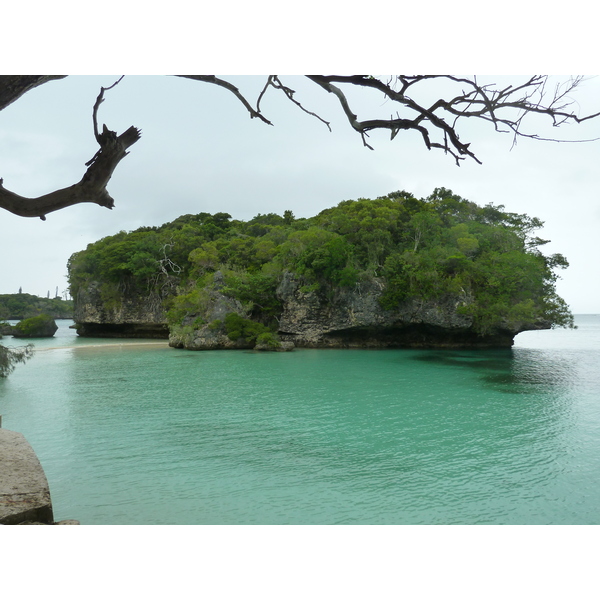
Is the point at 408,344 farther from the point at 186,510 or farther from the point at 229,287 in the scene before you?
the point at 186,510

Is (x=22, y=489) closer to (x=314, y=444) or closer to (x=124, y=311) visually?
(x=314, y=444)

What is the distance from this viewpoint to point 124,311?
77.1ft

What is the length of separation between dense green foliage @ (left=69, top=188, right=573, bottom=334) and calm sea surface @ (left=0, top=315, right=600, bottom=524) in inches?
194

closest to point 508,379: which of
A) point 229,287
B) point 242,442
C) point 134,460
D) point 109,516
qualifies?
point 242,442

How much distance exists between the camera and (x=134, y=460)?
180 inches

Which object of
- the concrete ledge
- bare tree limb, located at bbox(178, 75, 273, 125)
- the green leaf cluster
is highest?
bare tree limb, located at bbox(178, 75, 273, 125)

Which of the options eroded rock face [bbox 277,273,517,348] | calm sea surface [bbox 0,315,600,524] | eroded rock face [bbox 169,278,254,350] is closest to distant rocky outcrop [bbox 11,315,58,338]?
eroded rock face [bbox 169,278,254,350]

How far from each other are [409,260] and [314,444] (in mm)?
11675

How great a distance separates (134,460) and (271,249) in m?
14.7

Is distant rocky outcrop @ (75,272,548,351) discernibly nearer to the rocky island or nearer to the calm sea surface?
the rocky island

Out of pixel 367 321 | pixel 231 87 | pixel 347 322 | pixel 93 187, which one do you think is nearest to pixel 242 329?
pixel 347 322

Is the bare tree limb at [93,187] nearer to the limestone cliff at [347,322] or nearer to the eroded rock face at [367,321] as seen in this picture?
the limestone cliff at [347,322]

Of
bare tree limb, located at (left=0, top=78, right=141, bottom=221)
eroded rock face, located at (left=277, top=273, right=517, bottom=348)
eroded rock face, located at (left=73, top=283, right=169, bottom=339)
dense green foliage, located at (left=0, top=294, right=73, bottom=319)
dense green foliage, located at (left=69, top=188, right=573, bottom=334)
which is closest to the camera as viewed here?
bare tree limb, located at (left=0, top=78, right=141, bottom=221)

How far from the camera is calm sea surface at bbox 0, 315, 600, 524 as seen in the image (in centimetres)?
346
